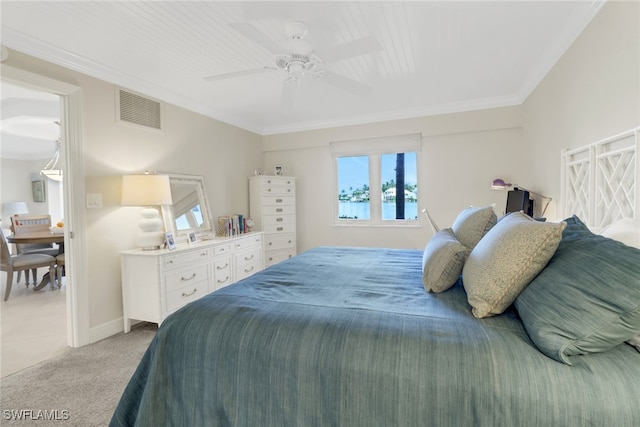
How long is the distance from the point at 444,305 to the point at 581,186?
1.76 meters

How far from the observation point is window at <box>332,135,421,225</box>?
14.6ft

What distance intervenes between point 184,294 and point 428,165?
3530 mm

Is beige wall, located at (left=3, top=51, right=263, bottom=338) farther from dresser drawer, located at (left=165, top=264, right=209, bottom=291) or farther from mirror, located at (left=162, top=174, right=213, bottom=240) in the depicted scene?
dresser drawer, located at (left=165, top=264, right=209, bottom=291)

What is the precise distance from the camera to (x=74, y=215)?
2527mm

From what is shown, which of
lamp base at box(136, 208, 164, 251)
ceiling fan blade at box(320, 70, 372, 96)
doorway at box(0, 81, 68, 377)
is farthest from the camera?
lamp base at box(136, 208, 164, 251)

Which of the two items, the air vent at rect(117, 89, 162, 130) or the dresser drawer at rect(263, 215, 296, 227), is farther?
the dresser drawer at rect(263, 215, 296, 227)

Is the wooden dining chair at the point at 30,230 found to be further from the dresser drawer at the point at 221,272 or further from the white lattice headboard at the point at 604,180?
the white lattice headboard at the point at 604,180

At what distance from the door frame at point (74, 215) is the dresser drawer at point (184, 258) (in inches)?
25.9

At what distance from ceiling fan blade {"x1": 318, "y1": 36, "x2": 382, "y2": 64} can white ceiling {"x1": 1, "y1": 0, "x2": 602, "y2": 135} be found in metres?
0.16

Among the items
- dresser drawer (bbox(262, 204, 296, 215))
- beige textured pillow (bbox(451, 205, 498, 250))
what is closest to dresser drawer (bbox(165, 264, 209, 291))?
dresser drawer (bbox(262, 204, 296, 215))

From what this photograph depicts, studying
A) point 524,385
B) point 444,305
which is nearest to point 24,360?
point 444,305

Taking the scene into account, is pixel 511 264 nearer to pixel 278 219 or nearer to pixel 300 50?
pixel 300 50

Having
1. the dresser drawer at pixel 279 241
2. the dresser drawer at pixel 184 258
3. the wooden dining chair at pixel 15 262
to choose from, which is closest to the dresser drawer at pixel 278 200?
the dresser drawer at pixel 279 241

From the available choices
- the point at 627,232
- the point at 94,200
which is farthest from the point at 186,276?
the point at 627,232
